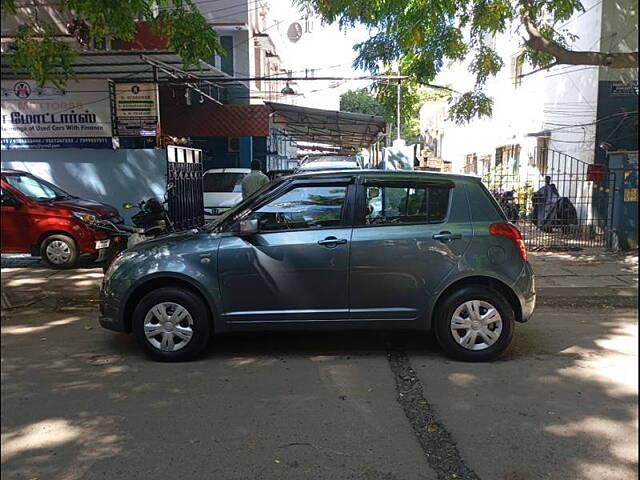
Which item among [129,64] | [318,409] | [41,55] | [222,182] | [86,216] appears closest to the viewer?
[318,409]

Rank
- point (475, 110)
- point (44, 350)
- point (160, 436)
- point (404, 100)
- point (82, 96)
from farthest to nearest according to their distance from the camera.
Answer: point (404, 100) < point (475, 110) < point (82, 96) < point (44, 350) < point (160, 436)

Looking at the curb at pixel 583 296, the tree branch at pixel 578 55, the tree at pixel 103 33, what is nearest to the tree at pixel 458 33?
the tree branch at pixel 578 55

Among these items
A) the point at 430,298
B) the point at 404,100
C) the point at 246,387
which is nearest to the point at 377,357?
the point at 430,298

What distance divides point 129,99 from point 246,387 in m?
9.28

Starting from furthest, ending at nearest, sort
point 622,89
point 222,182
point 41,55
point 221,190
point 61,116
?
point 222,182 → point 221,190 → point 622,89 → point 61,116 → point 41,55

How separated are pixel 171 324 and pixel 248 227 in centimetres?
112

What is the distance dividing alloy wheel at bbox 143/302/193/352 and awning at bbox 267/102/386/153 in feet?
39.5

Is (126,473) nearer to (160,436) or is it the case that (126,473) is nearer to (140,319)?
(160,436)

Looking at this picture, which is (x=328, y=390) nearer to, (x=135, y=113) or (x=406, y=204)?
(x=406, y=204)

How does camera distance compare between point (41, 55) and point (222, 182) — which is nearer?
point (41, 55)

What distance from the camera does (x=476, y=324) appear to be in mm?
4941

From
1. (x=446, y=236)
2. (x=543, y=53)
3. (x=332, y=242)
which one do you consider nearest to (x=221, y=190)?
(x=543, y=53)

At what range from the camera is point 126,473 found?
3.19 m

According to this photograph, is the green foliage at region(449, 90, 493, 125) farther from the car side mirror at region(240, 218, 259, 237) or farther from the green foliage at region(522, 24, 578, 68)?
the car side mirror at region(240, 218, 259, 237)
